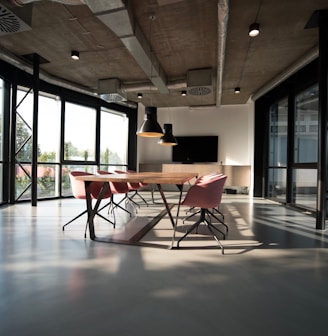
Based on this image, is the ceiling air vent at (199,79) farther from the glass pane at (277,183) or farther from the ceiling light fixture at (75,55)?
the glass pane at (277,183)

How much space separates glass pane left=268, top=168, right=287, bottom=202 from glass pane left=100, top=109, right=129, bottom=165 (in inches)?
199

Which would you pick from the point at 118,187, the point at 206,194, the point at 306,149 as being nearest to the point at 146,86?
the point at 118,187

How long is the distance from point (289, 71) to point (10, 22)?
528cm

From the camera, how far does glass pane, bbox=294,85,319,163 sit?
515cm

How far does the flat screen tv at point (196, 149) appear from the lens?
29.7ft

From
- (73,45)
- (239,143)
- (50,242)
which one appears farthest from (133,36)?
(239,143)

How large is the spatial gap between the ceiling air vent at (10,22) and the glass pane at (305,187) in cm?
568

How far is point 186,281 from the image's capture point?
202 cm

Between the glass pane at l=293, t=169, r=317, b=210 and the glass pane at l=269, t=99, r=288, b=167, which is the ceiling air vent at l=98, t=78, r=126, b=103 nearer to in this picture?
the glass pane at l=269, t=99, r=288, b=167

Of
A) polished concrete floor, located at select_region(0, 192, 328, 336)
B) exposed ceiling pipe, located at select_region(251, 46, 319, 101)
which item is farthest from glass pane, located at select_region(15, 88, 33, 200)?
exposed ceiling pipe, located at select_region(251, 46, 319, 101)

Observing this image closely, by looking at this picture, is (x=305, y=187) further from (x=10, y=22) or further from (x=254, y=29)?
(x=10, y=22)

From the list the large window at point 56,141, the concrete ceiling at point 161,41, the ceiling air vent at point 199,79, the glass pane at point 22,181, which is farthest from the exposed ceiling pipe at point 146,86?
the glass pane at point 22,181

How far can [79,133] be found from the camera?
24.8 ft

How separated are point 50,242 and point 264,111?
23.4 ft
